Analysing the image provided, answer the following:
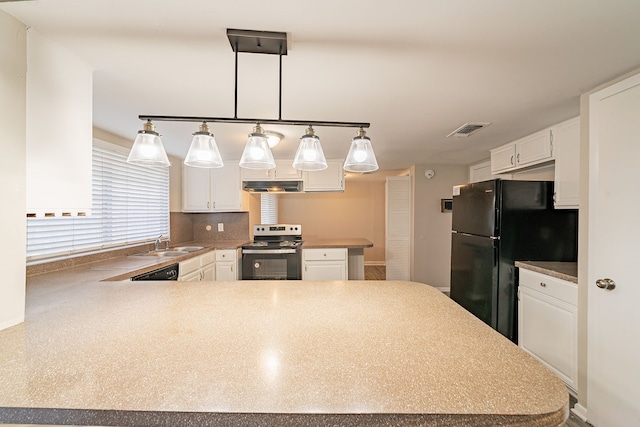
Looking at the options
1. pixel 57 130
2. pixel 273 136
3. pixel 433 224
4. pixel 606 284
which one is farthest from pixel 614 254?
pixel 57 130

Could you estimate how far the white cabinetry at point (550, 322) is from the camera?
1.72m

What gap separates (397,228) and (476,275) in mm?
2029

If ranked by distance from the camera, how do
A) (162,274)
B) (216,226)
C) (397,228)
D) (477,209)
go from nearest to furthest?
1. (162,274)
2. (477,209)
3. (216,226)
4. (397,228)

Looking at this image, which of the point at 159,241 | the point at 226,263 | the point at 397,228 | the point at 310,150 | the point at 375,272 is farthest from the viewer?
the point at 375,272

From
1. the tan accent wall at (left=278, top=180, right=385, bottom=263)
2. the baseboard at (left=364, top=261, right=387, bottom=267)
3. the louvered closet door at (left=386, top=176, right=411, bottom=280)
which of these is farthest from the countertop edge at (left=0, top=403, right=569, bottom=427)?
the baseboard at (left=364, top=261, right=387, bottom=267)

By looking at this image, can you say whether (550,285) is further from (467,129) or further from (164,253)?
(164,253)

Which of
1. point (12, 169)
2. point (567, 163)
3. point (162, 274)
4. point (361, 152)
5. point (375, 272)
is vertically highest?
point (567, 163)

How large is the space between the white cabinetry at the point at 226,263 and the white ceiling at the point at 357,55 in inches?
67.2

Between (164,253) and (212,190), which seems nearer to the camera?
(164,253)

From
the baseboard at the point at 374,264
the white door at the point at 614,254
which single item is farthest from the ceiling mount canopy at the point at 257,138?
the baseboard at the point at 374,264

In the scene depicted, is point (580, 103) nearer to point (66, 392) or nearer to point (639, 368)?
point (639, 368)

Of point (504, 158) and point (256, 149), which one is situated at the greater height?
point (504, 158)

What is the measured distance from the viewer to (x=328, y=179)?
11.9 feet

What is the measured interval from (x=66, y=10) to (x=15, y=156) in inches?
22.6
